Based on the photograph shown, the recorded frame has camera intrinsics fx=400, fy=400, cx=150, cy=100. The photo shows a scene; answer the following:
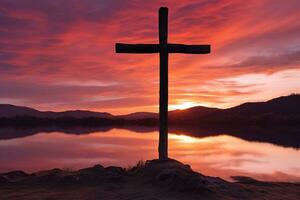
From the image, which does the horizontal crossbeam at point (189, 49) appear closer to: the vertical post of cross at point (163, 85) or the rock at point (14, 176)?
the vertical post of cross at point (163, 85)

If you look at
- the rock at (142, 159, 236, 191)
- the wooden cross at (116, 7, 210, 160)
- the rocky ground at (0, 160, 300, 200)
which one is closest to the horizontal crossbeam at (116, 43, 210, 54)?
the wooden cross at (116, 7, 210, 160)

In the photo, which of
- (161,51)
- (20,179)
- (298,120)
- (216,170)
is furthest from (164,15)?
(298,120)

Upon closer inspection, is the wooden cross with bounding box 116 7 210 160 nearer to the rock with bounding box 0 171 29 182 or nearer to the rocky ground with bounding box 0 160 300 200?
the rocky ground with bounding box 0 160 300 200

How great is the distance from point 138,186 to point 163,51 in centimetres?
479

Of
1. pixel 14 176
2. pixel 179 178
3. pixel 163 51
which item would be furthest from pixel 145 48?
pixel 14 176

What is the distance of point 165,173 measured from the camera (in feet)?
35.2

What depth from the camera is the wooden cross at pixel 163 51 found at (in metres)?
13.0

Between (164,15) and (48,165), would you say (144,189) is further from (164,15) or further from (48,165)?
(48,165)

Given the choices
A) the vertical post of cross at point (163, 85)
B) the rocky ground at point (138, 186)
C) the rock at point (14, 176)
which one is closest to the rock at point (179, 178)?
the rocky ground at point (138, 186)

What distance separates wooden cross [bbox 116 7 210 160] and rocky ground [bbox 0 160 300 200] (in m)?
1.14

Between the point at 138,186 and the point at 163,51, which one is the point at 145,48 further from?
the point at 138,186

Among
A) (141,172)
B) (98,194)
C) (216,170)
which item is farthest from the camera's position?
(216,170)

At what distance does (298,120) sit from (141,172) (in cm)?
10616

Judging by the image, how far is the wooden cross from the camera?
1296 cm
